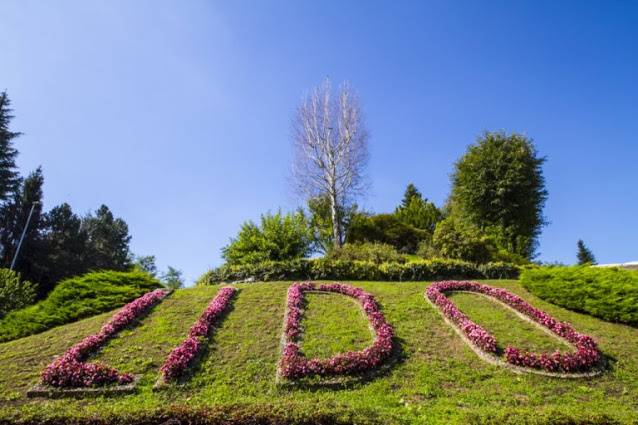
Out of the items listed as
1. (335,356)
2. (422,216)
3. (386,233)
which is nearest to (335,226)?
(386,233)

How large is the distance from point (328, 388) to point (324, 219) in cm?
2042

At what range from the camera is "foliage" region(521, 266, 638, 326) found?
484 inches

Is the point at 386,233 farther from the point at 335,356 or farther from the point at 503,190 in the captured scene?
the point at 335,356

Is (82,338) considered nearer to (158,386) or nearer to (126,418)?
(158,386)

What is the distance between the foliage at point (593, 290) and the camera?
40.4ft

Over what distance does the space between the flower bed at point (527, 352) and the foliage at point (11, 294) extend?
15.0 metres

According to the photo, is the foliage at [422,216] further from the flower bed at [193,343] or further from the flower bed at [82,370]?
the flower bed at [82,370]

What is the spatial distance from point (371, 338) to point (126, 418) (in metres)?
6.39

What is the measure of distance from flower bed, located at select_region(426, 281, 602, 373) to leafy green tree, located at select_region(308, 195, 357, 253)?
42.2ft

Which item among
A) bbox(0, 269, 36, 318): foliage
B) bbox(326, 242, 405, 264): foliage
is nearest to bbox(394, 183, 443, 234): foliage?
bbox(326, 242, 405, 264): foliage

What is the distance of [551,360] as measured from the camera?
951 cm

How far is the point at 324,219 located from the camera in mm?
28594

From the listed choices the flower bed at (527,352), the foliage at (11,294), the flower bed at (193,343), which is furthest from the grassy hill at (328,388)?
the foliage at (11,294)

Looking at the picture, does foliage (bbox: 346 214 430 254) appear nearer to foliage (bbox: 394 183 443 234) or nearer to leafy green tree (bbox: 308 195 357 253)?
leafy green tree (bbox: 308 195 357 253)
